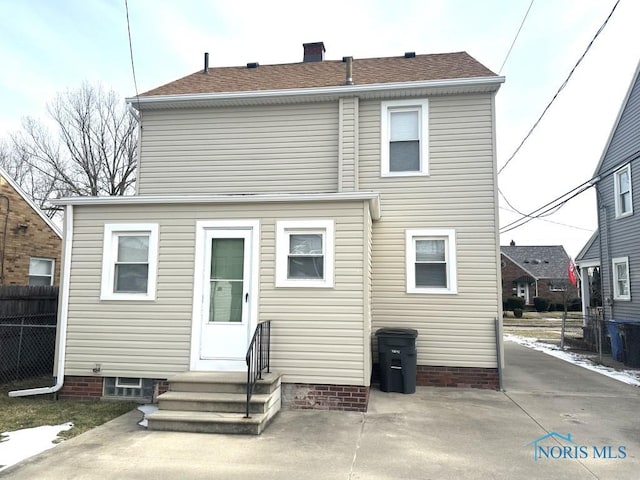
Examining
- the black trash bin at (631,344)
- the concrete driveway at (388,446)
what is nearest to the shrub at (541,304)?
the black trash bin at (631,344)

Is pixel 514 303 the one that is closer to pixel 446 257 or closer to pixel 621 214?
pixel 621 214

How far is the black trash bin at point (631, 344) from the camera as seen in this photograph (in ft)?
33.0

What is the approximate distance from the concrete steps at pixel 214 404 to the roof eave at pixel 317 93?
17.6 ft

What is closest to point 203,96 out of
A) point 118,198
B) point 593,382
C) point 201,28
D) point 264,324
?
point 201,28

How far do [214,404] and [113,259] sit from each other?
294 centimetres

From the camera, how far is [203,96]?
8.82 meters

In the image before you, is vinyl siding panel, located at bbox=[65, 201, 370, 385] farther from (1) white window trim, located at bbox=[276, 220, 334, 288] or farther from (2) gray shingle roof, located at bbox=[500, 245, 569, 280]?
(2) gray shingle roof, located at bbox=[500, 245, 569, 280]

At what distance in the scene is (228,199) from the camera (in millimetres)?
6543

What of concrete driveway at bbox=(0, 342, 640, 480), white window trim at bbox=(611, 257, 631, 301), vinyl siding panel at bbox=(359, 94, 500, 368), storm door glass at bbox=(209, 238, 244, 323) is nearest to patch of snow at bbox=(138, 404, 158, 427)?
concrete driveway at bbox=(0, 342, 640, 480)

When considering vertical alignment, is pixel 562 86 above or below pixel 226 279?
above

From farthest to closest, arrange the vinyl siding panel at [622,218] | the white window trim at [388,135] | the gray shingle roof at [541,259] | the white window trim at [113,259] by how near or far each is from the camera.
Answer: the gray shingle roof at [541,259], the vinyl siding panel at [622,218], the white window trim at [388,135], the white window trim at [113,259]

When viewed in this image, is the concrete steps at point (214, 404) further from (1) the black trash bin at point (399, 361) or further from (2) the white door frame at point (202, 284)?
(1) the black trash bin at point (399, 361)

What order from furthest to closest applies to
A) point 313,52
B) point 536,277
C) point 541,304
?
1. point 536,277
2. point 541,304
3. point 313,52

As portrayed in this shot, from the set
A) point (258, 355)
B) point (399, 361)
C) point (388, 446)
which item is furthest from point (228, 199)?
point (388, 446)
